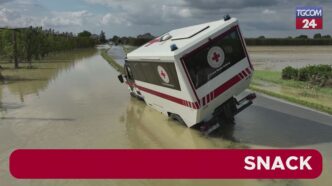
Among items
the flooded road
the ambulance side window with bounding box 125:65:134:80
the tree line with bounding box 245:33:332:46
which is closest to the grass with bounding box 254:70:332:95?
the ambulance side window with bounding box 125:65:134:80

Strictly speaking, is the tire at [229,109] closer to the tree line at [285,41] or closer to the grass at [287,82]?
the grass at [287,82]

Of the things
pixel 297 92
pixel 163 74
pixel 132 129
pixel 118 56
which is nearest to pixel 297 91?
pixel 297 92

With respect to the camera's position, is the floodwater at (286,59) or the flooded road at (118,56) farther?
the flooded road at (118,56)

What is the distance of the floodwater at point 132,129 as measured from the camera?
34.7 feet

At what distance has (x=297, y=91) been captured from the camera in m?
20.8

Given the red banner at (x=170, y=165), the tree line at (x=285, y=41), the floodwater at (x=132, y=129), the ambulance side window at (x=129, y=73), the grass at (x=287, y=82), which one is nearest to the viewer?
the red banner at (x=170, y=165)

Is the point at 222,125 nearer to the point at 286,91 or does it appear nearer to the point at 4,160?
the point at 4,160

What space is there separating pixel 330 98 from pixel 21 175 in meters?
14.8

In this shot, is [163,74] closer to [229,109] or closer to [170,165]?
[229,109]

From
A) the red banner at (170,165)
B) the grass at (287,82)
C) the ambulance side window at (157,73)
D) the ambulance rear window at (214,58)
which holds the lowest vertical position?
the grass at (287,82)

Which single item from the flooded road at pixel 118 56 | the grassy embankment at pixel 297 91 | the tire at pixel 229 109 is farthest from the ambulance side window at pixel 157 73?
the flooded road at pixel 118 56

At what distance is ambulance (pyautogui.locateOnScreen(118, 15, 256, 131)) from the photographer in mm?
10961

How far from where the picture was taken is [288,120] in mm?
14195

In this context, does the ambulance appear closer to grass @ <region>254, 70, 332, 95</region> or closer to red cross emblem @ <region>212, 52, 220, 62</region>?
red cross emblem @ <region>212, 52, 220, 62</region>
